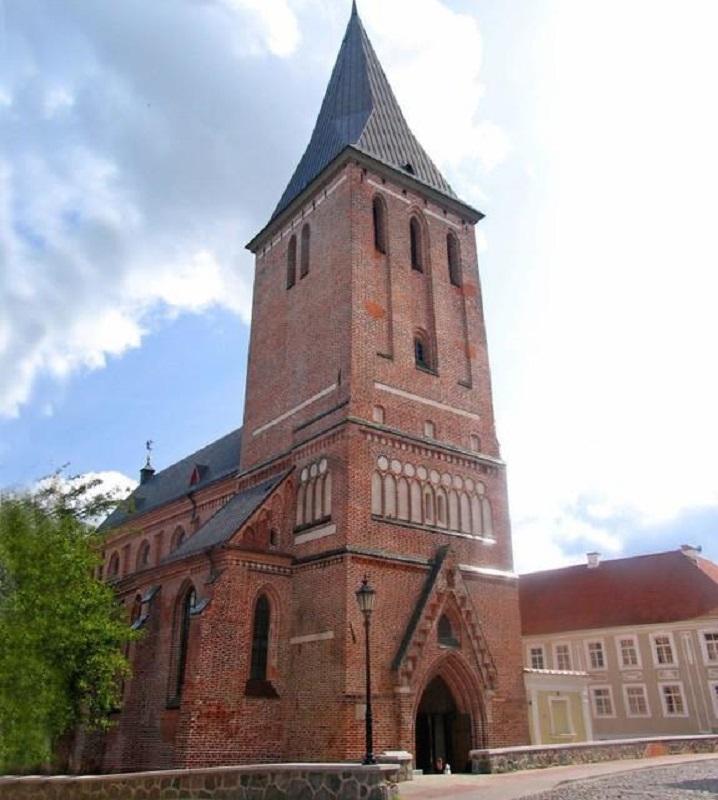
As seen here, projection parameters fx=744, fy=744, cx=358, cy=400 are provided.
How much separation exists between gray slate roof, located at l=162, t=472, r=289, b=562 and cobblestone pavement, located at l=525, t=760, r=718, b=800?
1078 cm

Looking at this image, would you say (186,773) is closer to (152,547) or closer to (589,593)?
(152,547)

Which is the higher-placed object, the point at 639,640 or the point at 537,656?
the point at 639,640

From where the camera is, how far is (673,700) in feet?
115

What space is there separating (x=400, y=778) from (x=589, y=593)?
95.0ft

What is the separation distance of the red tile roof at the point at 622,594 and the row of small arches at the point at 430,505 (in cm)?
1830

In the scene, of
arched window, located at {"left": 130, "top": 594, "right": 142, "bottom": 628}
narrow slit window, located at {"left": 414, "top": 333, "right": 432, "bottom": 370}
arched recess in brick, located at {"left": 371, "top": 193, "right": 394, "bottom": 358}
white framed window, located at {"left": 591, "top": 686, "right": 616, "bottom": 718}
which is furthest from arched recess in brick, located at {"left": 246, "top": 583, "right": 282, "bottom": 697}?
white framed window, located at {"left": 591, "top": 686, "right": 616, "bottom": 718}

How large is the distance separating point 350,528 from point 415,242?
11665 millimetres

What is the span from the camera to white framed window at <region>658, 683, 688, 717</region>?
3459 centimetres

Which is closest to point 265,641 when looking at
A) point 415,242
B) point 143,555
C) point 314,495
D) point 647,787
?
point 314,495

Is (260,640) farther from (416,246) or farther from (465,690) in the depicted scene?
(416,246)

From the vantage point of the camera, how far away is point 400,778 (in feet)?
49.6

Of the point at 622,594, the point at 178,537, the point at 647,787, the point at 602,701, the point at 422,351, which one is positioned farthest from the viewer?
the point at 622,594

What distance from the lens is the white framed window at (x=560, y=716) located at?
82.9 ft

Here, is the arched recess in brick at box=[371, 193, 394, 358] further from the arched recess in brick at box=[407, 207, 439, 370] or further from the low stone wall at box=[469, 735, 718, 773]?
the low stone wall at box=[469, 735, 718, 773]
